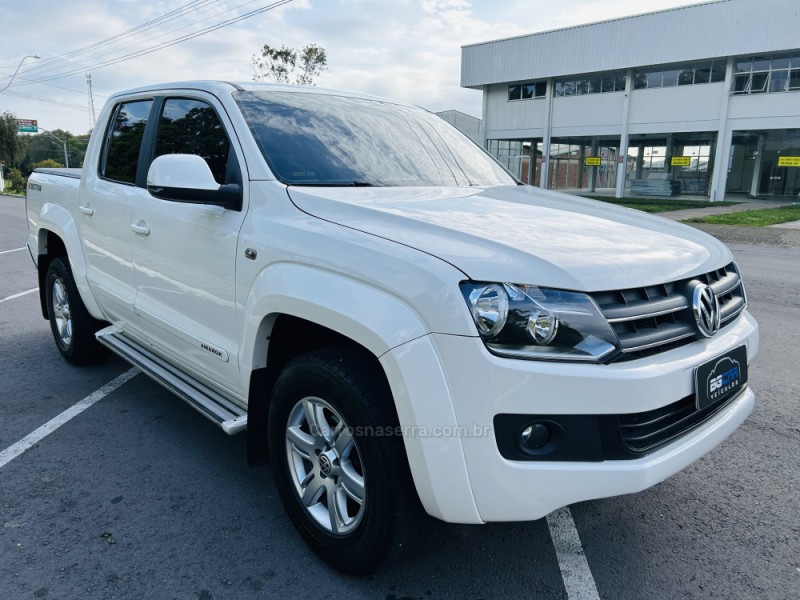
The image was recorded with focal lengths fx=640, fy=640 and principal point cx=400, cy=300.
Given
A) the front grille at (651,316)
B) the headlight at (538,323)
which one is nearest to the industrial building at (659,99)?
the front grille at (651,316)

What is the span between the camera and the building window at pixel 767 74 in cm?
2991

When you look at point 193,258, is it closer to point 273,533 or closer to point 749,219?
point 273,533

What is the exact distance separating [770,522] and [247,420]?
234cm

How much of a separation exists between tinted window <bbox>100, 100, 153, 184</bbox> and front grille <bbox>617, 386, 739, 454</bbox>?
309 centimetres

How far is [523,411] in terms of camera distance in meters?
1.93

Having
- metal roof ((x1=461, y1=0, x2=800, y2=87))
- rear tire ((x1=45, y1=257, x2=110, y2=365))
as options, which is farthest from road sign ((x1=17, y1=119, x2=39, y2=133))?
rear tire ((x1=45, y1=257, x2=110, y2=365))

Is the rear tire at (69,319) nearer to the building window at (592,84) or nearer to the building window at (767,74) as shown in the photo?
the building window at (767,74)

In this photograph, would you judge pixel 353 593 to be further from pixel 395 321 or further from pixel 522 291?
pixel 522 291

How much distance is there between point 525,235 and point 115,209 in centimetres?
269

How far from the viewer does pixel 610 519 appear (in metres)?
2.87

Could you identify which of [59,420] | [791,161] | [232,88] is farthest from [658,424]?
[791,161]

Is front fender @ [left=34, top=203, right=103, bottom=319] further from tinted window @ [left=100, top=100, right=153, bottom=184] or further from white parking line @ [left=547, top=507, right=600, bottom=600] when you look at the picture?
white parking line @ [left=547, top=507, right=600, bottom=600]

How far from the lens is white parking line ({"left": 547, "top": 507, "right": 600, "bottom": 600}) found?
2.37 meters

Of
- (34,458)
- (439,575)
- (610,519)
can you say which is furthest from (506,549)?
(34,458)
